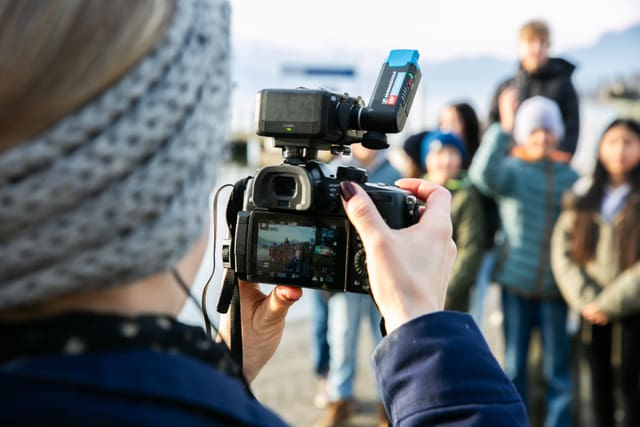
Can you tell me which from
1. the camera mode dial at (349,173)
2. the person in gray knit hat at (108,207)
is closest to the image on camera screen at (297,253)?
the camera mode dial at (349,173)

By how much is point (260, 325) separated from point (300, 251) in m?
0.19

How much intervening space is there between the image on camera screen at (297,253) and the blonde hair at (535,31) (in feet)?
12.7

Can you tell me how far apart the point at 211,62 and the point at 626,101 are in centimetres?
726

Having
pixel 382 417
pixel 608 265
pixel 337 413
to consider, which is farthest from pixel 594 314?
pixel 337 413

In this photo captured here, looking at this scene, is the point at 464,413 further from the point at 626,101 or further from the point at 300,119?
the point at 626,101

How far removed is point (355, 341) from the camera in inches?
165

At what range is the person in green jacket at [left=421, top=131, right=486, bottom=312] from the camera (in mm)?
3975

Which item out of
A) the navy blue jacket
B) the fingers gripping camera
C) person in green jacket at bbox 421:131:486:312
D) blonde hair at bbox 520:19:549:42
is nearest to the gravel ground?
person in green jacket at bbox 421:131:486:312

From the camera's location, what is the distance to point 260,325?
142 centimetres

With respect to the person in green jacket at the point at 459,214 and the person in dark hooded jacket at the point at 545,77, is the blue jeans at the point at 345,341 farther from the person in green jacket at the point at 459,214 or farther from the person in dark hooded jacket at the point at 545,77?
the person in dark hooded jacket at the point at 545,77

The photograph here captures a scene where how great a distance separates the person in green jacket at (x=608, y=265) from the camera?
3.51 meters

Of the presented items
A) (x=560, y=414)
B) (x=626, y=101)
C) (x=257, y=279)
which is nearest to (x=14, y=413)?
(x=257, y=279)

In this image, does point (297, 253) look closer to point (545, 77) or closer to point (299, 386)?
point (299, 386)

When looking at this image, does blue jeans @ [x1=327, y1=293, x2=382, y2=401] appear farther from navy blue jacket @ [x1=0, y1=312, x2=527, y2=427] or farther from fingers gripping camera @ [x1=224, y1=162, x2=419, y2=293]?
navy blue jacket @ [x1=0, y1=312, x2=527, y2=427]
